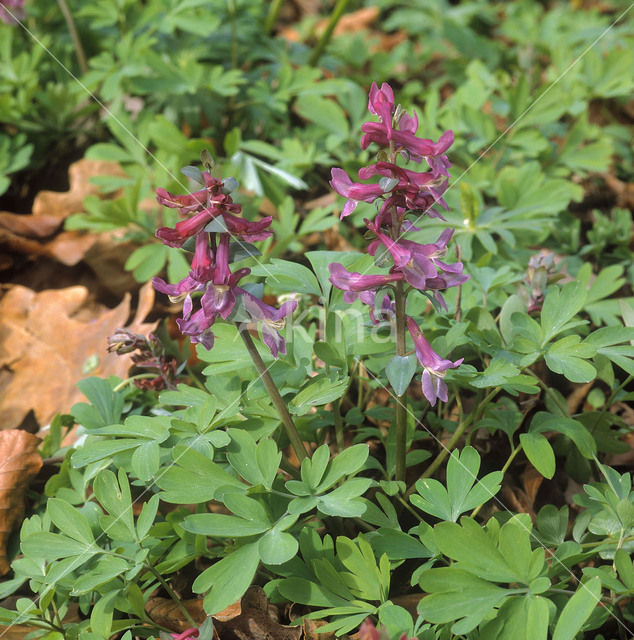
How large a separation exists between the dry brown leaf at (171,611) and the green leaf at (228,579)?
15.6 inches

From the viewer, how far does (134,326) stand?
2.43m

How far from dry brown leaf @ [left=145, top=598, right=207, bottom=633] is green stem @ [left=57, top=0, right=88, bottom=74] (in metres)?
2.85

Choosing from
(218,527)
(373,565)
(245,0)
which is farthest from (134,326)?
(245,0)

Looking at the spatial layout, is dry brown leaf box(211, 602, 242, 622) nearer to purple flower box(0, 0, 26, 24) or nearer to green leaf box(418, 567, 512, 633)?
green leaf box(418, 567, 512, 633)

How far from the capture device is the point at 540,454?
5.06ft

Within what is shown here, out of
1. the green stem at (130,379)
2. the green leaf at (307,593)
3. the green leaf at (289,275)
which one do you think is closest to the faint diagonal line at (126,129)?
the green leaf at (289,275)

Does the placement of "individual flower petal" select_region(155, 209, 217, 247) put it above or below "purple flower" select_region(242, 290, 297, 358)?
above

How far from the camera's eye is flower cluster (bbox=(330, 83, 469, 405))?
1.36 metres

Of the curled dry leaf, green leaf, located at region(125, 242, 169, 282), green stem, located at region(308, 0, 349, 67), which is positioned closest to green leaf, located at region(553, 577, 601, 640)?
green leaf, located at region(125, 242, 169, 282)

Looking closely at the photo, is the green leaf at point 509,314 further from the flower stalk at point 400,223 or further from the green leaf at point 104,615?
the green leaf at point 104,615

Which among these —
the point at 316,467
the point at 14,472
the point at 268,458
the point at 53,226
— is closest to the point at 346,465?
the point at 316,467

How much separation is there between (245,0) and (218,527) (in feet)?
9.69

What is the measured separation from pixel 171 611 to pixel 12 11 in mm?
3185

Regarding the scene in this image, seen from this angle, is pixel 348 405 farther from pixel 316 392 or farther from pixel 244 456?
pixel 244 456
